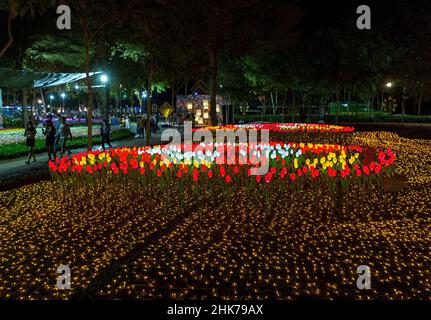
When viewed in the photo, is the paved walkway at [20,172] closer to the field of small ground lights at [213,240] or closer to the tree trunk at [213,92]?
the field of small ground lights at [213,240]

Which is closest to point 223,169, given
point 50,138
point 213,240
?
point 213,240

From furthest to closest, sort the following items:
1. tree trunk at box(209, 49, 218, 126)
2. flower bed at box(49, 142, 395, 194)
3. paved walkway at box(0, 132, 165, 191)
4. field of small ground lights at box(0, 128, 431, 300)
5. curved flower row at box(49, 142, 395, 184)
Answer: tree trunk at box(209, 49, 218, 126), paved walkway at box(0, 132, 165, 191), curved flower row at box(49, 142, 395, 184), flower bed at box(49, 142, 395, 194), field of small ground lights at box(0, 128, 431, 300)

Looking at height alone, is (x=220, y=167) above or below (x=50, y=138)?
below

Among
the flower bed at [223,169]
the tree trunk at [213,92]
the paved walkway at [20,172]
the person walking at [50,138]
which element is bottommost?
the paved walkway at [20,172]

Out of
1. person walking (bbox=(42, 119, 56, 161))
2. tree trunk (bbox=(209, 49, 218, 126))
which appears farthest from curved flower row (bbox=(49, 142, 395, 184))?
tree trunk (bbox=(209, 49, 218, 126))

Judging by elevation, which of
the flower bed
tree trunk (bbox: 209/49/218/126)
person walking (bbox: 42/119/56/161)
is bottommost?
the flower bed

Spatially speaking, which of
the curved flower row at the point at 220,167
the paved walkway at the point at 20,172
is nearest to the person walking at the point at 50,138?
the paved walkway at the point at 20,172

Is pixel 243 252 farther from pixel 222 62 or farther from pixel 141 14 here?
pixel 222 62

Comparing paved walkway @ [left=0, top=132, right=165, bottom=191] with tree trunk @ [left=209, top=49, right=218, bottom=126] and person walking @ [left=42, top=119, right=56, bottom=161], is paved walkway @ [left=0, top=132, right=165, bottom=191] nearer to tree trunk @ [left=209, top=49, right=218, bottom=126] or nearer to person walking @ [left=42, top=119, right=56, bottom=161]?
person walking @ [left=42, top=119, right=56, bottom=161]

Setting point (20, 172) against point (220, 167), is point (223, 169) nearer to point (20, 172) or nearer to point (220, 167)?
point (220, 167)

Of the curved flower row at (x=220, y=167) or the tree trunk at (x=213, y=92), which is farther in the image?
the tree trunk at (x=213, y=92)

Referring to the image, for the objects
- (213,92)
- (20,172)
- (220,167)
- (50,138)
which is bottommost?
(20,172)

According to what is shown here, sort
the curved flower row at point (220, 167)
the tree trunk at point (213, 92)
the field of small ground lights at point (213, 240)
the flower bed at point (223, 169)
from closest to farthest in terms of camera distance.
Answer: the field of small ground lights at point (213, 240)
the flower bed at point (223, 169)
the curved flower row at point (220, 167)
the tree trunk at point (213, 92)

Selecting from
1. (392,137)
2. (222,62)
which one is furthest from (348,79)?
(392,137)
